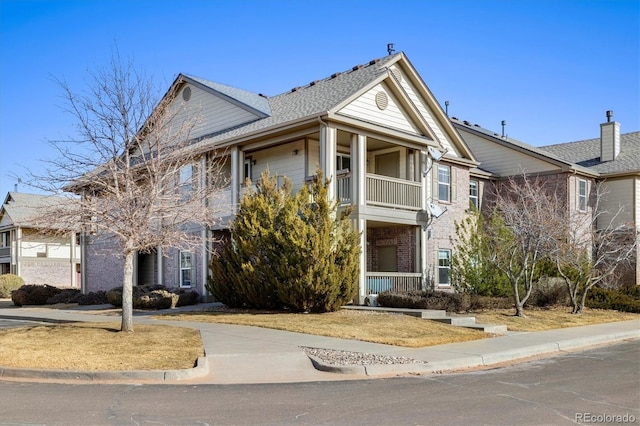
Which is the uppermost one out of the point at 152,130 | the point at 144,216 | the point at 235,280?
the point at 152,130

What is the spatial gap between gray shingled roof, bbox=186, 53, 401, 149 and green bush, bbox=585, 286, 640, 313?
12.5 metres

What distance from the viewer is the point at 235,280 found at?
20203 mm

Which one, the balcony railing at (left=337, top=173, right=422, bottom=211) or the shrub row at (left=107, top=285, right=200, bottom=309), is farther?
the shrub row at (left=107, top=285, right=200, bottom=309)

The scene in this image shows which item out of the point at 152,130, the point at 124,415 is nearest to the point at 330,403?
the point at 124,415

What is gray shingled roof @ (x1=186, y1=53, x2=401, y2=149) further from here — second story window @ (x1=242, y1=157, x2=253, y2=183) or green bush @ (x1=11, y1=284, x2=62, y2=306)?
green bush @ (x1=11, y1=284, x2=62, y2=306)

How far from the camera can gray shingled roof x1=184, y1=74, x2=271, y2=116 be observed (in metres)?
25.3

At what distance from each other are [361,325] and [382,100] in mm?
9597

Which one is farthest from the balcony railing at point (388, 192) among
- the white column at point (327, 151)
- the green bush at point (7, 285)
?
the green bush at point (7, 285)

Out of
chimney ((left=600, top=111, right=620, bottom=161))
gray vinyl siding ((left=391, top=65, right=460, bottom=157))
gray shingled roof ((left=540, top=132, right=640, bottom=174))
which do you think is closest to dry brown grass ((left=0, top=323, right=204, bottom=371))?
gray vinyl siding ((left=391, top=65, right=460, bottom=157))

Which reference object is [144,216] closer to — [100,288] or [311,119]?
[311,119]

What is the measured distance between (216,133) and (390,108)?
7.19 meters

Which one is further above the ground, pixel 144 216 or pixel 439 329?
pixel 144 216

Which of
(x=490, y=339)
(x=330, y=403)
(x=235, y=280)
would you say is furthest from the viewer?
(x=235, y=280)
